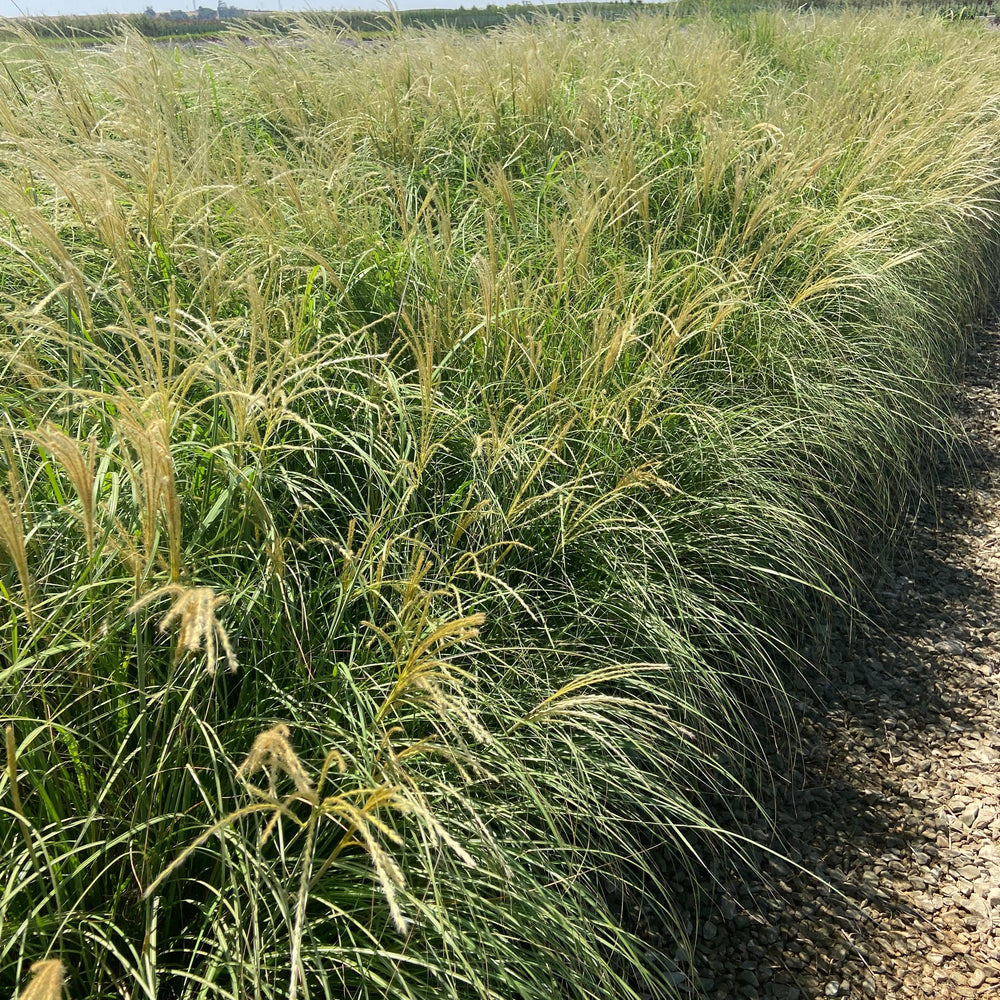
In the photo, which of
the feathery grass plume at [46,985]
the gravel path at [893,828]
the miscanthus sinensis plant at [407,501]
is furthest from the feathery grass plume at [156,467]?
the gravel path at [893,828]

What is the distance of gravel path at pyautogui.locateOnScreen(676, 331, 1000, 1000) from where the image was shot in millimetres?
2006

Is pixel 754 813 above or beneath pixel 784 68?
beneath

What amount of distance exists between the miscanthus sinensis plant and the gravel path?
0.62 feet

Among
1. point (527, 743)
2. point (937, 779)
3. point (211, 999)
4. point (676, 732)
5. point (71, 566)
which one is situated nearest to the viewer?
point (211, 999)

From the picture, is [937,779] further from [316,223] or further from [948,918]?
[316,223]

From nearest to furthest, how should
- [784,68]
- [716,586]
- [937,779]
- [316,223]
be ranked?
[716,586] → [937,779] → [316,223] → [784,68]

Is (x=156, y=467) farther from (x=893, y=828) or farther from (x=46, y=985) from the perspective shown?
(x=893, y=828)

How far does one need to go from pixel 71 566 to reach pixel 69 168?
3.67ft

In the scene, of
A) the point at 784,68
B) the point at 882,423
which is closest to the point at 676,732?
the point at 882,423

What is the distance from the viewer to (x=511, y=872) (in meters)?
1.42

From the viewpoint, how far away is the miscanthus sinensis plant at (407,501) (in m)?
1.35

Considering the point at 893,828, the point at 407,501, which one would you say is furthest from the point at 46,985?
the point at 893,828

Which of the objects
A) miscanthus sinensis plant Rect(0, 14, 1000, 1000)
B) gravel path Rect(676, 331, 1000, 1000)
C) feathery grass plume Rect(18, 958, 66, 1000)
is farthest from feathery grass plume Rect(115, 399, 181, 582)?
gravel path Rect(676, 331, 1000, 1000)

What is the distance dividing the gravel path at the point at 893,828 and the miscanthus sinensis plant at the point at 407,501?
0.62ft
